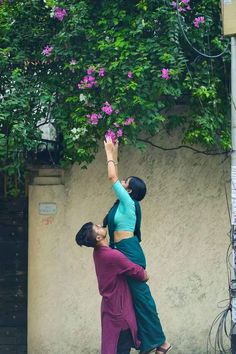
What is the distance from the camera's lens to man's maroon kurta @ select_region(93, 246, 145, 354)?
17.9ft

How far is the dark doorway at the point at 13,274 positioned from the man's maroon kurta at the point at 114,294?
2077 millimetres

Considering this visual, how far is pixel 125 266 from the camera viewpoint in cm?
543

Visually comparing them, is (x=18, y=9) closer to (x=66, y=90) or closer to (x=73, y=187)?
(x=66, y=90)

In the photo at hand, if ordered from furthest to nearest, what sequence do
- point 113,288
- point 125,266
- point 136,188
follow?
point 136,188 < point 113,288 < point 125,266

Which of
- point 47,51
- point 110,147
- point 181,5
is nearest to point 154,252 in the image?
point 110,147

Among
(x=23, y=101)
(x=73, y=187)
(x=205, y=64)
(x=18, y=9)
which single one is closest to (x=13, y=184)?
(x=73, y=187)

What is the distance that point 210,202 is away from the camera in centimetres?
729

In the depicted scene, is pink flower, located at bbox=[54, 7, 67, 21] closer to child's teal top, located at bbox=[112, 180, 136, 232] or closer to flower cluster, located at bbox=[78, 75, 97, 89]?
flower cluster, located at bbox=[78, 75, 97, 89]

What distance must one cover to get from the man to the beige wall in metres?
1.68

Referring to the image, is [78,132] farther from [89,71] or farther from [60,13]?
[60,13]

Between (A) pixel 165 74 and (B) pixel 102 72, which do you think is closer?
(A) pixel 165 74

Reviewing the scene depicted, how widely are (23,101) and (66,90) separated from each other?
0.50m

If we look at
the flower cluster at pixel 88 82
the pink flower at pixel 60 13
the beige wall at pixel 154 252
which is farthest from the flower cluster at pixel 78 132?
the pink flower at pixel 60 13

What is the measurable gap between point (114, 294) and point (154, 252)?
1.79m
